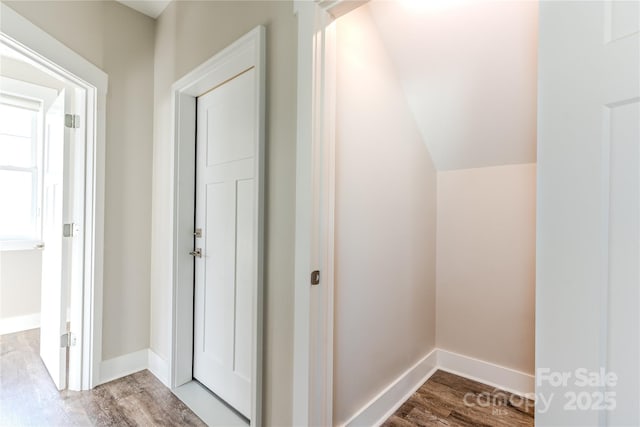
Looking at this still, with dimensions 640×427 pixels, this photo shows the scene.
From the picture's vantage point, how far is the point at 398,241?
6.28 feet

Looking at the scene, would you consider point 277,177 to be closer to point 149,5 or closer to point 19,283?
point 149,5

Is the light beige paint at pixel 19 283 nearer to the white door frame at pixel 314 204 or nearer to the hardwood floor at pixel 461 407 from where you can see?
the white door frame at pixel 314 204

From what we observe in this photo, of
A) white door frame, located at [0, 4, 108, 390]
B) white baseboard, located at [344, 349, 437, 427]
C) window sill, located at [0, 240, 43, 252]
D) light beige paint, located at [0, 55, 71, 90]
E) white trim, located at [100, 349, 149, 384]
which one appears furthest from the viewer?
window sill, located at [0, 240, 43, 252]

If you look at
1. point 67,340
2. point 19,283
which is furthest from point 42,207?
point 67,340

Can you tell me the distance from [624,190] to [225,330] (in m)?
1.91

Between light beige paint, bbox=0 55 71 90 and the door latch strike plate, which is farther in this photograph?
light beige paint, bbox=0 55 71 90

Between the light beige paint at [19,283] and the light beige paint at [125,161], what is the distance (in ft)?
5.55

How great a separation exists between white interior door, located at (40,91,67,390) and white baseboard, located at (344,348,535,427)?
1.94 m

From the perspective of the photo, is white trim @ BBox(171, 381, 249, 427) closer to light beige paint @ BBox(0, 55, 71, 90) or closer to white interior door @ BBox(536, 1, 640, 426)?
white interior door @ BBox(536, 1, 640, 426)

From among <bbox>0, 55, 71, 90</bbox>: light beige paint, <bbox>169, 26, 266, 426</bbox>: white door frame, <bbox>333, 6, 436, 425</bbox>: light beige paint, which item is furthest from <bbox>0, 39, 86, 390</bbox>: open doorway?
<bbox>333, 6, 436, 425</bbox>: light beige paint

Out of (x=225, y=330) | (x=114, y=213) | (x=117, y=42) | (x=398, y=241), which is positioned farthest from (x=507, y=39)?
(x=114, y=213)

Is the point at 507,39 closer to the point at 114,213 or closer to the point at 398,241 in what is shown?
the point at 398,241

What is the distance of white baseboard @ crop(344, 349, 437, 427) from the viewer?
1.63m

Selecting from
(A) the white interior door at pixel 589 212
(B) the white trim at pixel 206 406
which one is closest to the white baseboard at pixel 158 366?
(B) the white trim at pixel 206 406
